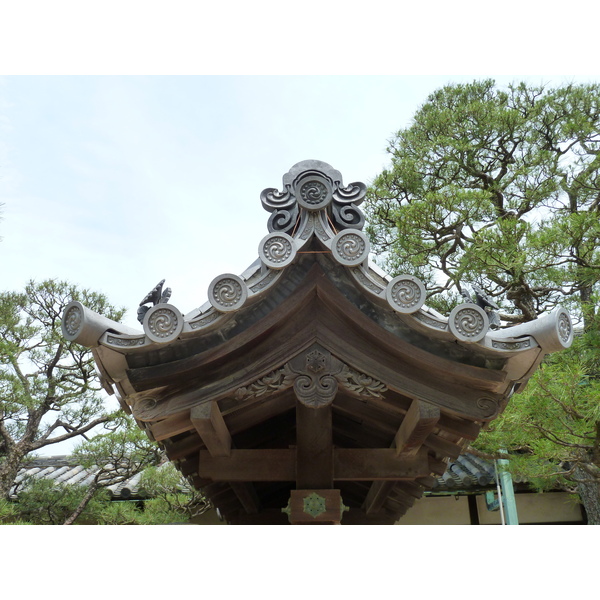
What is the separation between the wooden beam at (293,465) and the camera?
10.8 ft

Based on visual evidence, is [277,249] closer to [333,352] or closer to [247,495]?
[333,352]

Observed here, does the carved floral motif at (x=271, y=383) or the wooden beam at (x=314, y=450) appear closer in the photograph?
the carved floral motif at (x=271, y=383)

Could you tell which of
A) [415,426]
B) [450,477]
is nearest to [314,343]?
[415,426]

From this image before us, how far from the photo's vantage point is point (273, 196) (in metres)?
2.89

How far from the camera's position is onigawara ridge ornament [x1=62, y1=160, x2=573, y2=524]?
2512 millimetres

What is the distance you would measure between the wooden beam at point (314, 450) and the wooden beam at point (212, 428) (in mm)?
387

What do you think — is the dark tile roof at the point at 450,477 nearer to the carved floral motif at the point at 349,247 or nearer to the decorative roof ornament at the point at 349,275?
the decorative roof ornament at the point at 349,275

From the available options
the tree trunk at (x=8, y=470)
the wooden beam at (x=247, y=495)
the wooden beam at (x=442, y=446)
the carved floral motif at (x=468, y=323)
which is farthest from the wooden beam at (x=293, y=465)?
the tree trunk at (x=8, y=470)

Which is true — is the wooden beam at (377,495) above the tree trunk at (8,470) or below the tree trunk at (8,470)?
A: below

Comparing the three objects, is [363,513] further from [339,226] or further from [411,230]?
[411,230]

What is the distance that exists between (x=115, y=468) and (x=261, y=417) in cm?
647

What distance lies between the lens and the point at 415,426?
2.85 m

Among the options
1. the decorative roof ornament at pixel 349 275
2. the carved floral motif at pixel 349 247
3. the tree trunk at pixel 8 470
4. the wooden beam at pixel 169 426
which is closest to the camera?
the decorative roof ornament at pixel 349 275

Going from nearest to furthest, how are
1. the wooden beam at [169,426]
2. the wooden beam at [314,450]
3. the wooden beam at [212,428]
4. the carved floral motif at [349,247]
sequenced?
the carved floral motif at [349,247], the wooden beam at [212,428], the wooden beam at [169,426], the wooden beam at [314,450]
